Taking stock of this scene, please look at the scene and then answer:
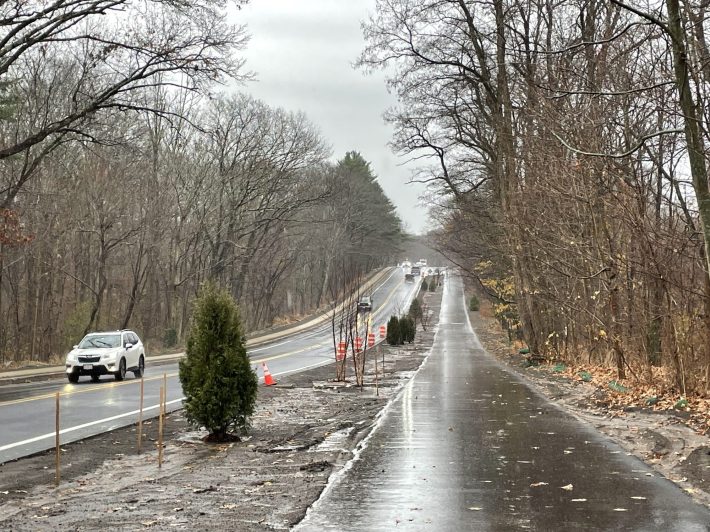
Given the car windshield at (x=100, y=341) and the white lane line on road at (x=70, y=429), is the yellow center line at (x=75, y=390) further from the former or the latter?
the white lane line on road at (x=70, y=429)

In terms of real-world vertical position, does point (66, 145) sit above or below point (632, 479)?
above

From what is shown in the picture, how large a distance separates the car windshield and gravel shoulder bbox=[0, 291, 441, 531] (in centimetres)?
1068

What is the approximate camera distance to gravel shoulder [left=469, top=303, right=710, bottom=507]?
8.94 m

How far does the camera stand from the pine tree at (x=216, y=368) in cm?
1205

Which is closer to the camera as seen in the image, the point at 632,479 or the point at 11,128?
the point at 632,479

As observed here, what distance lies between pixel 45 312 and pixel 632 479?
39.3 meters

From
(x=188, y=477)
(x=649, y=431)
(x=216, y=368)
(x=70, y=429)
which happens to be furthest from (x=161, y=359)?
(x=188, y=477)

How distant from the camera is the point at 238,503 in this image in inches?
302

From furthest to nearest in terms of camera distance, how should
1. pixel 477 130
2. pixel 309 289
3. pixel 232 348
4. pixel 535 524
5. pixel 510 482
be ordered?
pixel 309 289
pixel 477 130
pixel 232 348
pixel 510 482
pixel 535 524

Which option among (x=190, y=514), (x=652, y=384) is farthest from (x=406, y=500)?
(x=652, y=384)

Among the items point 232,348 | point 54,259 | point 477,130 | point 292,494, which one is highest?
point 477,130

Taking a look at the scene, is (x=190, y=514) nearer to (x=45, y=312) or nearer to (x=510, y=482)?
(x=510, y=482)

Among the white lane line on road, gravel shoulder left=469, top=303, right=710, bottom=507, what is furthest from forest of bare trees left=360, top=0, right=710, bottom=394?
the white lane line on road

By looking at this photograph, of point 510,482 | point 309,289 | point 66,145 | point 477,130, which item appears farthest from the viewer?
point 309,289
